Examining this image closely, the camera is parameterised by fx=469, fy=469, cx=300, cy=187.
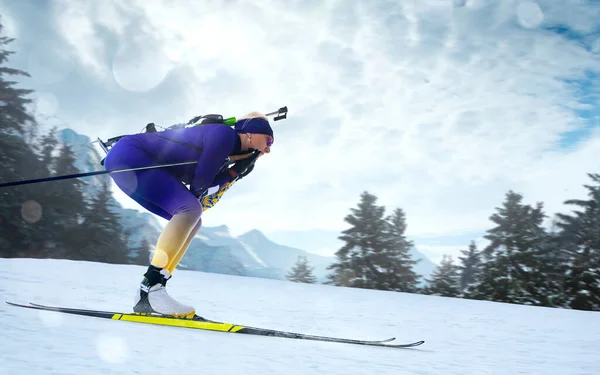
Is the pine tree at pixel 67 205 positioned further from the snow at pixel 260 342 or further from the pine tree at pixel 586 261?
the pine tree at pixel 586 261

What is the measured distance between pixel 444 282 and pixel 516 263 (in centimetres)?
447

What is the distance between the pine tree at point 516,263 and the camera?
73.0 ft

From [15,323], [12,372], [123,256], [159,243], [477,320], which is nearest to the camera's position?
[12,372]

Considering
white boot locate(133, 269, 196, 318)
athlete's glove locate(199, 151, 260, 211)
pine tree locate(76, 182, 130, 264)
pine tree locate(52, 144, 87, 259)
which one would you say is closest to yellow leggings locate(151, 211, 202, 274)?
white boot locate(133, 269, 196, 318)

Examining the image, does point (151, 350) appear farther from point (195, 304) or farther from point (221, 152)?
point (195, 304)

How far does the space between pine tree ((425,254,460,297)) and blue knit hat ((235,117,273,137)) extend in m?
23.7

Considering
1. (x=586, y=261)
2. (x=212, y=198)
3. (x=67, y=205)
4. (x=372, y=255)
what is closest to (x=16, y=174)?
(x=67, y=205)

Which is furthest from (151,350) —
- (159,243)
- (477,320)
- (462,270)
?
(462,270)

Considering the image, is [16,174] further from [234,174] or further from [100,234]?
[234,174]

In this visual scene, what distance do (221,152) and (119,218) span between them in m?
27.9

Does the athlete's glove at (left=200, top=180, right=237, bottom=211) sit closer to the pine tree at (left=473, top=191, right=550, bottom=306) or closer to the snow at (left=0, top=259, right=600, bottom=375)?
the snow at (left=0, top=259, right=600, bottom=375)

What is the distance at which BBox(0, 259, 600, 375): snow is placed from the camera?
176 cm

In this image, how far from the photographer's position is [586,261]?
21406 millimetres

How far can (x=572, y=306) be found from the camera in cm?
2094
